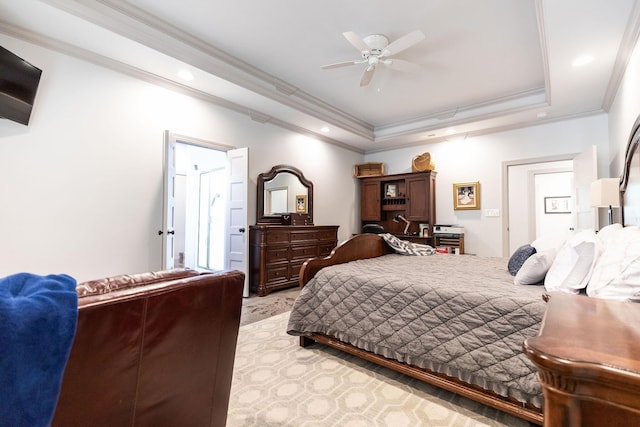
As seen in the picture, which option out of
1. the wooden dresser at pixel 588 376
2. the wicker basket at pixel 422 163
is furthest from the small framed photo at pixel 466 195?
the wooden dresser at pixel 588 376

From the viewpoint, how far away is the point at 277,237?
4.32m

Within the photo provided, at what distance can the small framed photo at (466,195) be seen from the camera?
16.8ft

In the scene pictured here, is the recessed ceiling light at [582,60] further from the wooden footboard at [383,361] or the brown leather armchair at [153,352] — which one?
the brown leather armchair at [153,352]

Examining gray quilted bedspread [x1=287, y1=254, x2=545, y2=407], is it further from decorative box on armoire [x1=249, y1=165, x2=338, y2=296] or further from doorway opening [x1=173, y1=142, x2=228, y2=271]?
doorway opening [x1=173, y1=142, x2=228, y2=271]

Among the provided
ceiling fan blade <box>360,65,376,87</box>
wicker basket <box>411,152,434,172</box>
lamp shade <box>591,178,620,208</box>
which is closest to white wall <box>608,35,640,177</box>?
lamp shade <box>591,178,620,208</box>

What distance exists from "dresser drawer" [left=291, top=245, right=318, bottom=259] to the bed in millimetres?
1963

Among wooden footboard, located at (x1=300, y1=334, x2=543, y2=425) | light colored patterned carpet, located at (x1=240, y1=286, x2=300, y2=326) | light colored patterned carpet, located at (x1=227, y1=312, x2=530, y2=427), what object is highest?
wooden footboard, located at (x1=300, y1=334, x2=543, y2=425)

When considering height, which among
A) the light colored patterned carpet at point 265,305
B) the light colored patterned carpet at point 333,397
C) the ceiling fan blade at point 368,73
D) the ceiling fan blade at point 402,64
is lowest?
the light colored patterned carpet at point 265,305

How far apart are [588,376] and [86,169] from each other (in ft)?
12.0

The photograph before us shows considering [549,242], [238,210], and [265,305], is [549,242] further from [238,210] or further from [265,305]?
[238,210]

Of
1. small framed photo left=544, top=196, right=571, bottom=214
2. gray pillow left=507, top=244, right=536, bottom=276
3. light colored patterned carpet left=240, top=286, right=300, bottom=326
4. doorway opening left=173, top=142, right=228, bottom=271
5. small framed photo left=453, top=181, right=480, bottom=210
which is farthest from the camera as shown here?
small framed photo left=544, top=196, right=571, bottom=214

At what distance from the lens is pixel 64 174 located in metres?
2.71

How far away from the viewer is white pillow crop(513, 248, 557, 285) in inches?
72.3

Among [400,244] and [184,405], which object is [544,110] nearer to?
[400,244]
